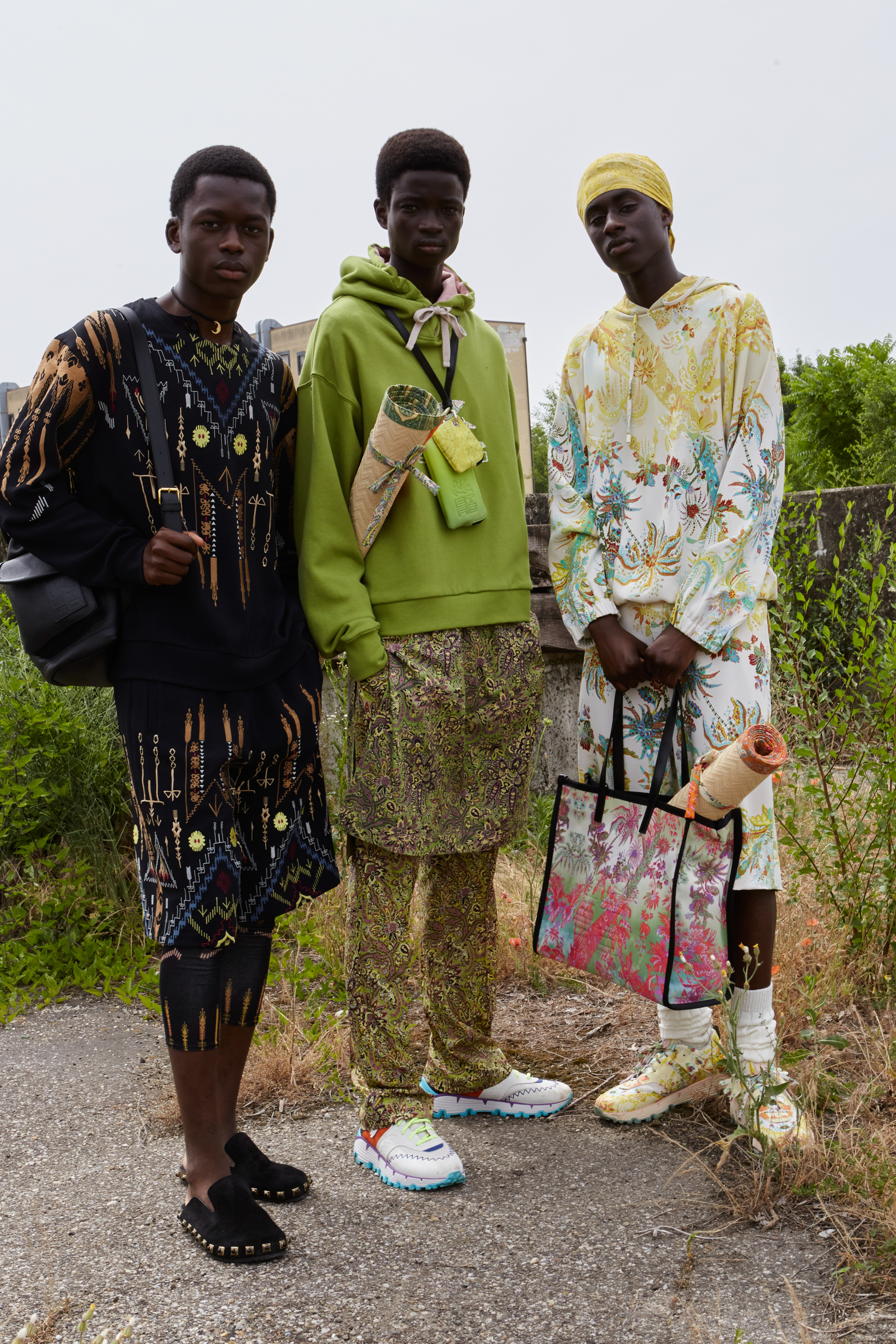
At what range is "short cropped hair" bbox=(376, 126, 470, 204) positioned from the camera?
238 centimetres

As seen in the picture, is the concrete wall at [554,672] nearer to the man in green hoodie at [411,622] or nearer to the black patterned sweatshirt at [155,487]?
the man in green hoodie at [411,622]

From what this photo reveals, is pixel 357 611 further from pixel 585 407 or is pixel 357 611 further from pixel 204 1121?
pixel 204 1121

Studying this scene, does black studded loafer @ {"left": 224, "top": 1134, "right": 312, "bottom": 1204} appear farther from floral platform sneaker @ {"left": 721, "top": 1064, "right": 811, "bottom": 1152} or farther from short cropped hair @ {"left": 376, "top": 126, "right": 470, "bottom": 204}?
short cropped hair @ {"left": 376, "top": 126, "right": 470, "bottom": 204}

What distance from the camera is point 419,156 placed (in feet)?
7.80

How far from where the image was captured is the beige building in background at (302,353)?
12.8 m

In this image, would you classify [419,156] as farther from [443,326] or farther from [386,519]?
[386,519]

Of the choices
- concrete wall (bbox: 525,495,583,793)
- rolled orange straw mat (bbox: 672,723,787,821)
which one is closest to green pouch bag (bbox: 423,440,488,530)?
rolled orange straw mat (bbox: 672,723,787,821)

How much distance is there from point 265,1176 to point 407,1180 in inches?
12.1

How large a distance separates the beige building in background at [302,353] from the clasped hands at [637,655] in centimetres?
978

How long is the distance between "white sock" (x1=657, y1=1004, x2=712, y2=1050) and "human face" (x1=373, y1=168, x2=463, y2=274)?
191cm

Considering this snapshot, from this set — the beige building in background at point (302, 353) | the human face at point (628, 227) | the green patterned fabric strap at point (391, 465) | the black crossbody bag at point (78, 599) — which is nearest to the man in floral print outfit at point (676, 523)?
the human face at point (628, 227)

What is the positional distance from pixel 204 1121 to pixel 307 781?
71 centimetres

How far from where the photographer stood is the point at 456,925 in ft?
8.83

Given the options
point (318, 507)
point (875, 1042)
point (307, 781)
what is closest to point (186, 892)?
point (307, 781)
